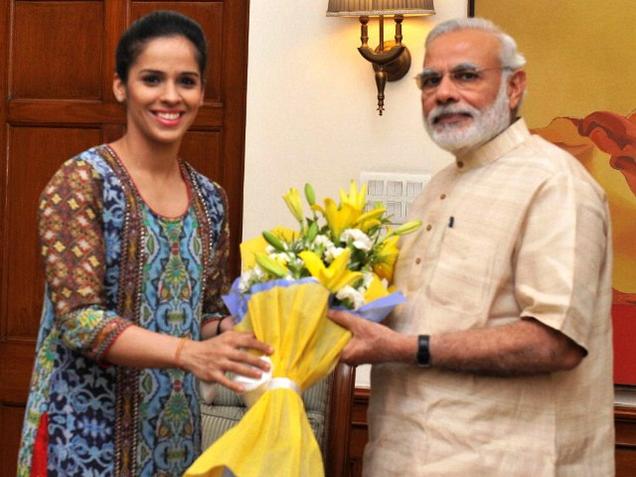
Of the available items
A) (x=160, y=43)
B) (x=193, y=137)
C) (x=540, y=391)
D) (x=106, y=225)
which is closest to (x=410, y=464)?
(x=540, y=391)

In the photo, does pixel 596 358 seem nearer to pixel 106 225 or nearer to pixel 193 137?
pixel 106 225

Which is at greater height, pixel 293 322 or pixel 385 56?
pixel 385 56

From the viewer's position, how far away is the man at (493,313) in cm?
216

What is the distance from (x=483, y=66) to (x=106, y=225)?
31.9 inches

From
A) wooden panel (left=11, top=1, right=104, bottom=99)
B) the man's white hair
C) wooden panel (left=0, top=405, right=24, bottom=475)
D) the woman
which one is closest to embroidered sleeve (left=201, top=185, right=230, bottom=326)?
the woman

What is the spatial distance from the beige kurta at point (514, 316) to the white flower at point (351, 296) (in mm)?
145

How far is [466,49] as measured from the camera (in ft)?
7.63

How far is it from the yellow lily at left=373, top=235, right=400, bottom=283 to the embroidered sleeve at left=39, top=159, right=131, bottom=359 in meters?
0.53

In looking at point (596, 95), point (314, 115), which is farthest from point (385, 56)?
point (596, 95)

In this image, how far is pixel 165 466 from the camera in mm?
2189

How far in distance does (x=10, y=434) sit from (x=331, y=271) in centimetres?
247

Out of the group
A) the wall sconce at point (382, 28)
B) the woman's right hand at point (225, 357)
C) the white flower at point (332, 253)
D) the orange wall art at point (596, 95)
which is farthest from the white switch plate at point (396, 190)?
the woman's right hand at point (225, 357)

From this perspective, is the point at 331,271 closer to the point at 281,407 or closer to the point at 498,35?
the point at 281,407

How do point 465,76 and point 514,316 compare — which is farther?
point 465,76
